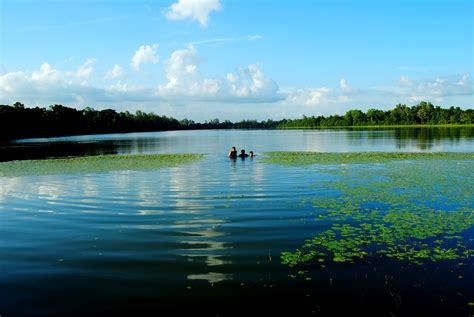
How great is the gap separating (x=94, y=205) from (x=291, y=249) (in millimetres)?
11592

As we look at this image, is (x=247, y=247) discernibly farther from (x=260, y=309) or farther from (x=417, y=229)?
(x=417, y=229)

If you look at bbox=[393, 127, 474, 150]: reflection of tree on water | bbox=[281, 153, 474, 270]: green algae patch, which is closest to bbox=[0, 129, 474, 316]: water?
bbox=[281, 153, 474, 270]: green algae patch

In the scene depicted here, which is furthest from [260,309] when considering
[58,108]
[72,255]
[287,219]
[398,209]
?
[58,108]

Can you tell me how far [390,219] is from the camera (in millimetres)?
15422

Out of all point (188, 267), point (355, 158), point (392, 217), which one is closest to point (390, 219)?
point (392, 217)

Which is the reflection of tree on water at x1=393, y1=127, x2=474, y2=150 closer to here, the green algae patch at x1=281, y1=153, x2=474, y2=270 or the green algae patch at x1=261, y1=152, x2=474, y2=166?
the green algae patch at x1=261, y1=152, x2=474, y2=166

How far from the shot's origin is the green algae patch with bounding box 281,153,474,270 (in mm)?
11461

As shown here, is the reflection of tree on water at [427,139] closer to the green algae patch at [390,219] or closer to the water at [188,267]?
the green algae patch at [390,219]

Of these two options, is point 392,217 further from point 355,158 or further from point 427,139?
point 427,139

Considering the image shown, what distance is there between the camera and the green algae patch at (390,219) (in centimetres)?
1146

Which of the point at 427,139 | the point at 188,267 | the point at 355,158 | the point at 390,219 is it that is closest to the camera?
the point at 188,267

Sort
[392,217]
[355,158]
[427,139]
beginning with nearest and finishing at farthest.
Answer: [392,217] → [355,158] → [427,139]

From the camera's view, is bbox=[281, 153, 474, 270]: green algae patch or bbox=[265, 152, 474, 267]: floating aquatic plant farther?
bbox=[265, 152, 474, 267]: floating aquatic plant

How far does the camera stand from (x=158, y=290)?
9.54m
